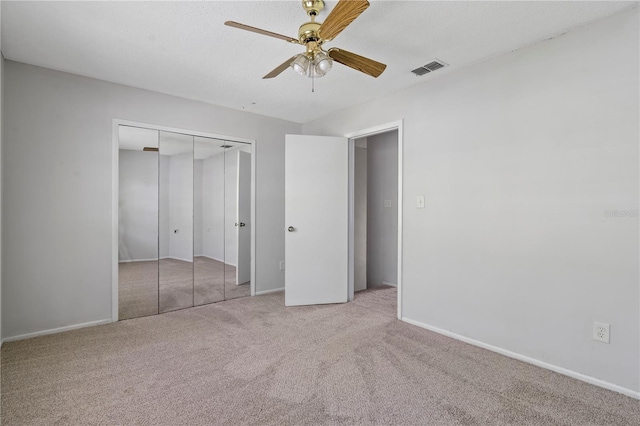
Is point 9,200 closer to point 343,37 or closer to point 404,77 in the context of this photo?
Answer: point 343,37

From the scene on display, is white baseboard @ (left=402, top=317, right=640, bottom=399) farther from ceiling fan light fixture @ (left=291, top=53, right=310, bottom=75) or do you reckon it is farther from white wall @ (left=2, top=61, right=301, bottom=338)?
white wall @ (left=2, top=61, right=301, bottom=338)

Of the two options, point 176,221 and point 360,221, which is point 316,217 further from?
point 176,221

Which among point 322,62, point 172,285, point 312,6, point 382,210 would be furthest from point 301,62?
point 382,210

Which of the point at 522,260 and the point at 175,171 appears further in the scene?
the point at 175,171

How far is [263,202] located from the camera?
4336 millimetres

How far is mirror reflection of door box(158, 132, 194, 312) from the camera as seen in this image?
3.55 metres

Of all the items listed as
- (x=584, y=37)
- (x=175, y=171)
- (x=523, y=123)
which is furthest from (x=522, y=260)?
(x=175, y=171)

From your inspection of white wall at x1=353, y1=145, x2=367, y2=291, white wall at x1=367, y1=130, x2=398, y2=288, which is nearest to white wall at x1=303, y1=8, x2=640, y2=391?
white wall at x1=353, y1=145, x2=367, y2=291

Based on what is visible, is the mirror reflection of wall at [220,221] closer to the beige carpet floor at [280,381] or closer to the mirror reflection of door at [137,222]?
the mirror reflection of door at [137,222]

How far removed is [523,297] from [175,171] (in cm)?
358

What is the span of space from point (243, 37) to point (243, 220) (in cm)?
233

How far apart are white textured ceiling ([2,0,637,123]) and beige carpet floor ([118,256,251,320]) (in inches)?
76.3

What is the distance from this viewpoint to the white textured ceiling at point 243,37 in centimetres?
200

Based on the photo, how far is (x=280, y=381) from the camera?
2.12 m
